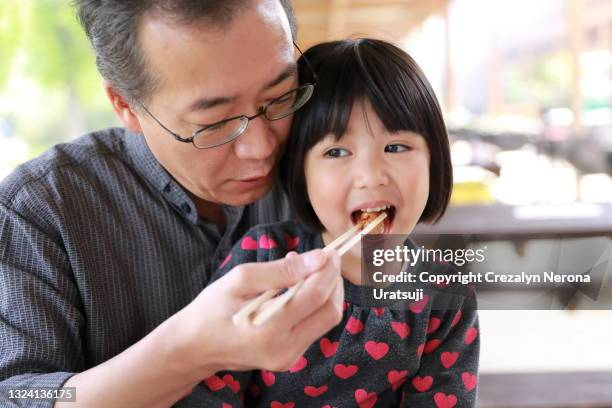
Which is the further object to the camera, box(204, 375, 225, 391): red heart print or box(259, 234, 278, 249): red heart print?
box(259, 234, 278, 249): red heart print

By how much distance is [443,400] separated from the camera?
1.27 m

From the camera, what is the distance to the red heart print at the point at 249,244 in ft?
4.50

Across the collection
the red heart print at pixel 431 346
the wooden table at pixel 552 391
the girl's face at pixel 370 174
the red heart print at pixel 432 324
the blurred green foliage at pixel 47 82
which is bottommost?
the wooden table at pixel 552 391

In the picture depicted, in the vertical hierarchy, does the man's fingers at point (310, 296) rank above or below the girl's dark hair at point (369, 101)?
below

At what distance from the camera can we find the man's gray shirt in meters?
1.19

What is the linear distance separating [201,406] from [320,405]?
24cm

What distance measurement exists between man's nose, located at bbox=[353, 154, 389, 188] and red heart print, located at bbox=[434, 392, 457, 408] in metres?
0.44

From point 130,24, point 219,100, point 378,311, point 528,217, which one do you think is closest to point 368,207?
point 378,311

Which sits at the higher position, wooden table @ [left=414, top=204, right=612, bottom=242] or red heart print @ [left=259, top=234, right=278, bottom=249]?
red heart print @ [left=259, top=234, right=278, bottom=249]

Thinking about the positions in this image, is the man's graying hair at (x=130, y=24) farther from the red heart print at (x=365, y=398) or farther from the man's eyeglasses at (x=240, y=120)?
the red heart print at (x=365, y=398)

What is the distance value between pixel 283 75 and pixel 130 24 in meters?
0.30

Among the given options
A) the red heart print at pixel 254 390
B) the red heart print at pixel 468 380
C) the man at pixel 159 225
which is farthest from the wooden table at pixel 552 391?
the man at pixel 159 225

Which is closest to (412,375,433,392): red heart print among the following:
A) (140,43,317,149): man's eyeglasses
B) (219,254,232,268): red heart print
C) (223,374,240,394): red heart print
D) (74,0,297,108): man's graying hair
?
(223,374,240,394): red heart print

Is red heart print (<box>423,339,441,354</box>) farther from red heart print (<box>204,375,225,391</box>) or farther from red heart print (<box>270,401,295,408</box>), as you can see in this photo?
red heart print (<box>204,375,225,391</box>)
